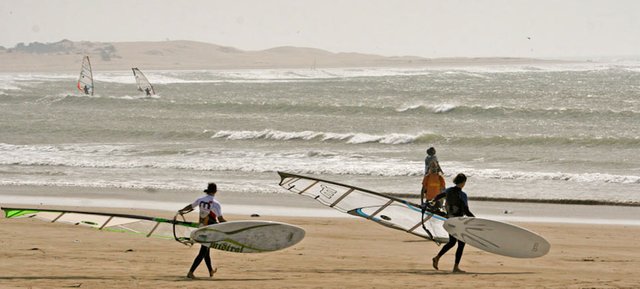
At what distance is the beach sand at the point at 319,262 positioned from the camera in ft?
24.4

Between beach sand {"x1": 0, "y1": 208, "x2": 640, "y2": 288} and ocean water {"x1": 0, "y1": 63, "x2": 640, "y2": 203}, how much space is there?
4.55 meters

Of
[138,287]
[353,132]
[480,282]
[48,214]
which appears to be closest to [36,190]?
[48,214]

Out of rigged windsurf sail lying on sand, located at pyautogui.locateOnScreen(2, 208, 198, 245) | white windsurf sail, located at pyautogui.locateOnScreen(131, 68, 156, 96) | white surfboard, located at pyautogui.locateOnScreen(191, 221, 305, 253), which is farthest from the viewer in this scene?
white windsurf sail, located at pyautogui.locateOnScreen(131, 68, 156, 96)

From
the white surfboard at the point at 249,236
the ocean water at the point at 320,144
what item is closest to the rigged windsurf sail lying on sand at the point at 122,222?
the white surfboard at the point at 249,236

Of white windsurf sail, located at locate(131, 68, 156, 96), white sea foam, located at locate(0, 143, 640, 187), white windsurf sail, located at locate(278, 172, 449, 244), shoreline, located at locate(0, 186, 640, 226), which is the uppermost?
white windsurf sail, located at locate(278, 172, 449, 244)

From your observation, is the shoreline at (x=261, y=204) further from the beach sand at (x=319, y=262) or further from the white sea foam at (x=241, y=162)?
the white sea foam at (x=241, y=162)

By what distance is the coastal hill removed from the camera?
473ft

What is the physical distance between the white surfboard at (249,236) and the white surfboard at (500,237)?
1.43 m

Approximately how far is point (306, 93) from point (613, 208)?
136ft

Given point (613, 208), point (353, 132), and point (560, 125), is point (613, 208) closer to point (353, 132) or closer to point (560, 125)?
point (353, 132)

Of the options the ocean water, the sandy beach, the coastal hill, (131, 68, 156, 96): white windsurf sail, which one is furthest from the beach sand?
the coastal hill

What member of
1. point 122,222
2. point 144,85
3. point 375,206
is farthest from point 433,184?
point 144,85

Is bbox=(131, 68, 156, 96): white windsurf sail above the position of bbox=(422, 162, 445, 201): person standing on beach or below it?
below

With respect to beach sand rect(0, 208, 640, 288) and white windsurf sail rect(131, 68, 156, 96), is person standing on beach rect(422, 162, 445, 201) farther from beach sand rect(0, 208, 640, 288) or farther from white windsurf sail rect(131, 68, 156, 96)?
white windsurf sail rect(131, 68, 156, 96)
